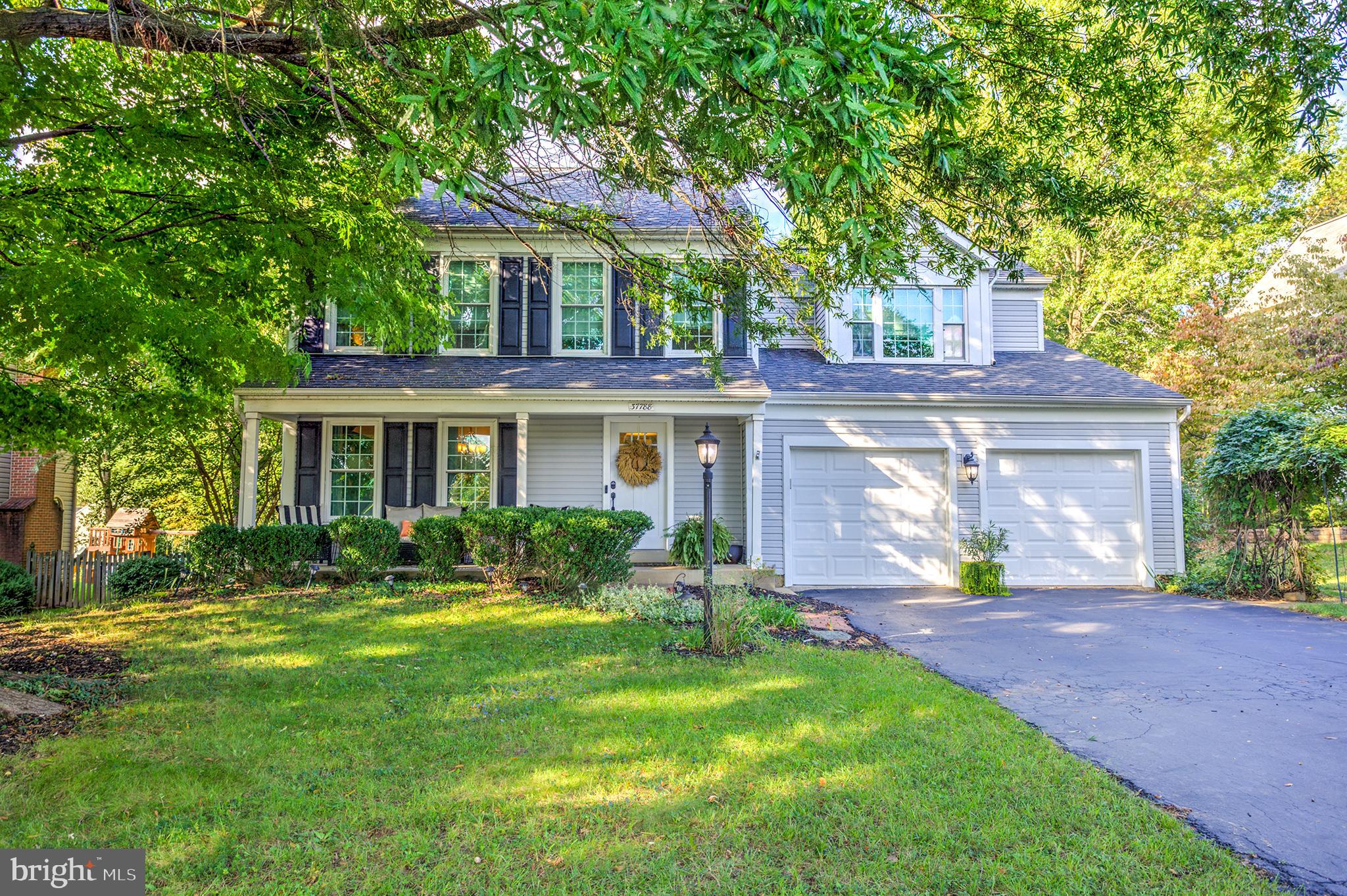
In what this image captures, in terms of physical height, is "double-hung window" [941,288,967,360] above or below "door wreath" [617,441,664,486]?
above

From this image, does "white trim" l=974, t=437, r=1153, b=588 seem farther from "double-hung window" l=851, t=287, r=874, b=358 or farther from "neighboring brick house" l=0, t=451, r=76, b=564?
"neighboring brick house" l=0, t=451, r=76, b=564

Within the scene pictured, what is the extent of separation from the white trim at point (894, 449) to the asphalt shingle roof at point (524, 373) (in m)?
1.38

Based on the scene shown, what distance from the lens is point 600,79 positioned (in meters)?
2.51

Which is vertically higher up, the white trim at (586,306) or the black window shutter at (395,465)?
the white trim at (586,306)

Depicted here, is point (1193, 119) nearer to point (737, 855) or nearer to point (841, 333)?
point (841, 333)

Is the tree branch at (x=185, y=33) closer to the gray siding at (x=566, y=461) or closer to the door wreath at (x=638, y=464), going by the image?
the gray siding at (x=566, y=461)

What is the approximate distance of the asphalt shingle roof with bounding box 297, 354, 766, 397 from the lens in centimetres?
1041

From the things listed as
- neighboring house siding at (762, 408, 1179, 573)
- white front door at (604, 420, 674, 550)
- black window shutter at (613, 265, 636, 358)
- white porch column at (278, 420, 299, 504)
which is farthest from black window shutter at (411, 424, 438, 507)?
neighboring house siding at (762, 408, 1179, 573)

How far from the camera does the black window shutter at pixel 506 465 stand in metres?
11.4

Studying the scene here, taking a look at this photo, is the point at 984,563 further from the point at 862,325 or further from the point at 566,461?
the point at 566,461

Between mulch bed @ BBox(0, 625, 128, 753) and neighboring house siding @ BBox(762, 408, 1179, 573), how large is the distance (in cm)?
836

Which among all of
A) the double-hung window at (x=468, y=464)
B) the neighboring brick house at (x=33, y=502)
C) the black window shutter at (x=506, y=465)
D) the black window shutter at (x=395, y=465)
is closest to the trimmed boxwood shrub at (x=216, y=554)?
the black window shutter at (x=395, y=465)

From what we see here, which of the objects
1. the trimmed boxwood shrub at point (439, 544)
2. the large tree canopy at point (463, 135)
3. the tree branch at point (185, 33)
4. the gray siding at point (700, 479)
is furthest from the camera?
the gray siding at point (700, 479)

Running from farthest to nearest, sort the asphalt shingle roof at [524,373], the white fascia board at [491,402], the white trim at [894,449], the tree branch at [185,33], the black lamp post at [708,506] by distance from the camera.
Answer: the white trim at [894,449]
the asphalt shingle roof at [524,373]
the white fascia board at [491,402]
the black lamp post at [708,506]
the tree branch at [185,33]
